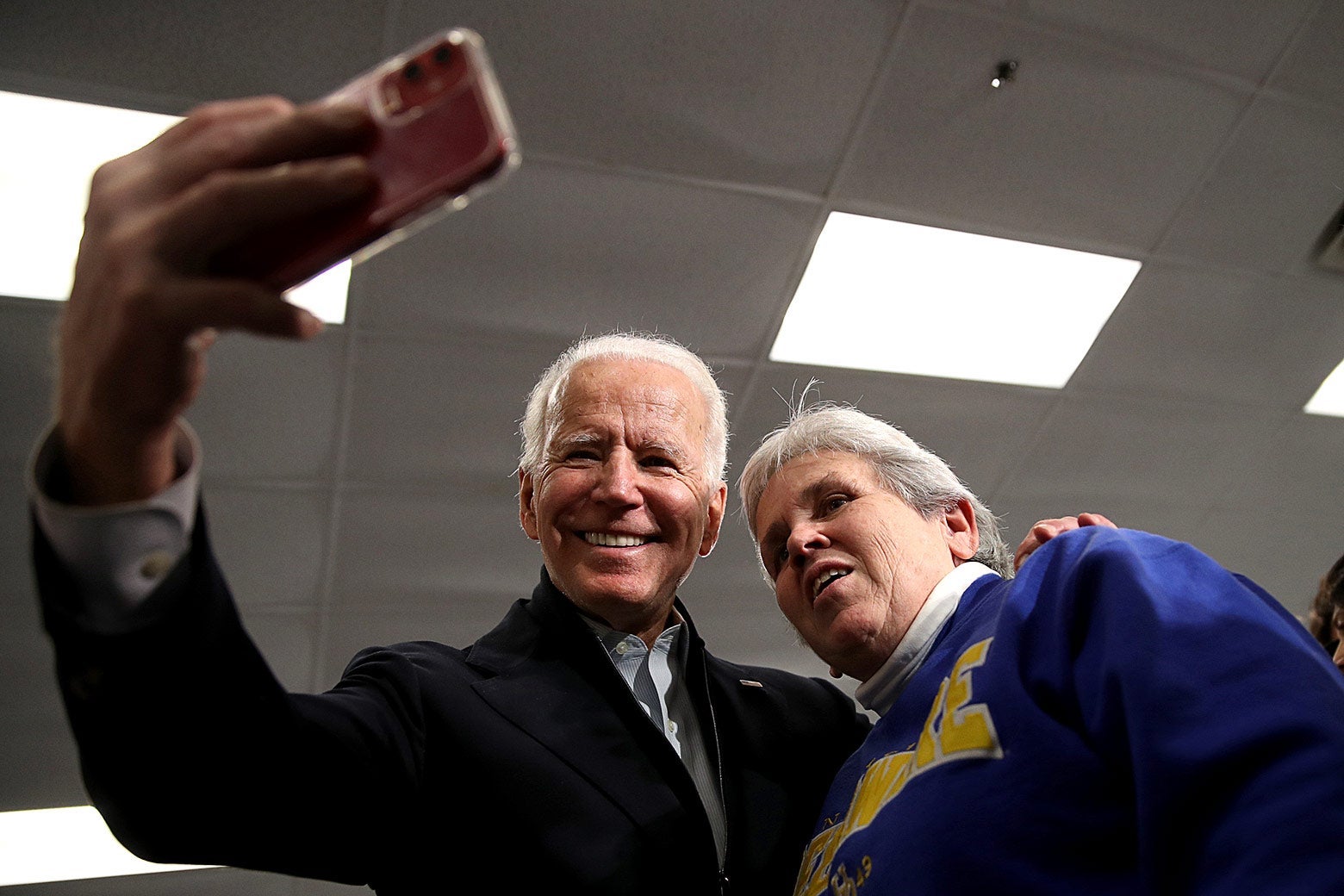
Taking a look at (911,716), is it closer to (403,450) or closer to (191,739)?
(191,739)

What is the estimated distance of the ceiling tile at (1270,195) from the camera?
10.1ft

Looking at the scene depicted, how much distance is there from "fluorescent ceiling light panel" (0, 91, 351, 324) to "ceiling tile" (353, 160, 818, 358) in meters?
0.27

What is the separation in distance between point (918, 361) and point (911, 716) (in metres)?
2.42

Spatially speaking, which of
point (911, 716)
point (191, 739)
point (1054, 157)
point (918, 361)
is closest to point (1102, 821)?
point (911, 716)

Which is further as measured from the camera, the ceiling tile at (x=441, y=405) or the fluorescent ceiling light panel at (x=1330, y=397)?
the fluorescent ceiling light panel at (x=1330, y=397)

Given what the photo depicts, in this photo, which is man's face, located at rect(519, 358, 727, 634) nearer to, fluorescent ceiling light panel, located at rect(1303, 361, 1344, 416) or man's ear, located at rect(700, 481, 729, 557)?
man's ear, located at rect(700, 481, 729, 557)

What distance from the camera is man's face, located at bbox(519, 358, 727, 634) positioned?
1.63 meters

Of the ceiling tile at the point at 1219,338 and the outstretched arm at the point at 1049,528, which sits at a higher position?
the ceiling tile at the point at 1219,338

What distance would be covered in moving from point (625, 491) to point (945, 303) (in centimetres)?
217

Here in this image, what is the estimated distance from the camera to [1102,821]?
1.05m

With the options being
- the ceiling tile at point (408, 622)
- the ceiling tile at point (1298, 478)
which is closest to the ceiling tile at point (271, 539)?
the ceiling tile at point (408, 622)

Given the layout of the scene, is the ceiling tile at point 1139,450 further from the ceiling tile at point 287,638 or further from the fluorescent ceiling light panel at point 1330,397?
the ceiling tile at point 287,638

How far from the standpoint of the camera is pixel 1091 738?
1064 millimetres

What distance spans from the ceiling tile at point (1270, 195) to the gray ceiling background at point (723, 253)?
0.01 m
